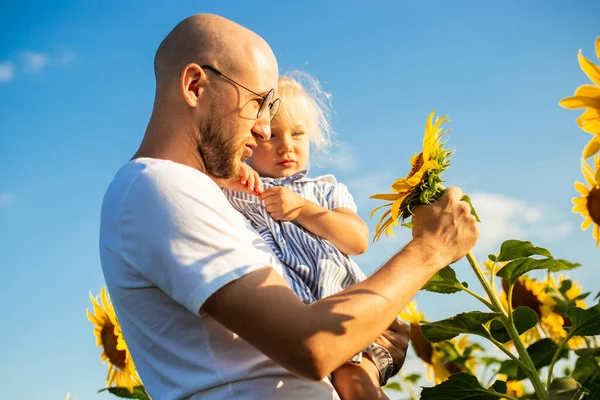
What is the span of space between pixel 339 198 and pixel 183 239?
1344 millimetres

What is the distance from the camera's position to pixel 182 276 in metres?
1.50

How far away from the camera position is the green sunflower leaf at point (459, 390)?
2129 mm

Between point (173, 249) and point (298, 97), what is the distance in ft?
5.55

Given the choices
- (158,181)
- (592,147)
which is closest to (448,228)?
(592,147)

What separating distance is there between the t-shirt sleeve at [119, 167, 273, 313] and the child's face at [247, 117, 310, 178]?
122 centimetres

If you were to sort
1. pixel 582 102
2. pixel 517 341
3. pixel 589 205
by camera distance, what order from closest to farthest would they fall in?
pixel 582 102, pixel 517 341, pixel 589 205

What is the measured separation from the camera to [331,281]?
225cm

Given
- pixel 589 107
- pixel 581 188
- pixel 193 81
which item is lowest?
pixel 589 107

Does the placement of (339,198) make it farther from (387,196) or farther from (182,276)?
(182,276)

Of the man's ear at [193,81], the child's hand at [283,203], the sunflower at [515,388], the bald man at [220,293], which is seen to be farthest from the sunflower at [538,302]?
the man's ear at [193,81]

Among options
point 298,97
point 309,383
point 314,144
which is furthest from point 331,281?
point 314,144

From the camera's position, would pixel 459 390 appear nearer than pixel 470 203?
No

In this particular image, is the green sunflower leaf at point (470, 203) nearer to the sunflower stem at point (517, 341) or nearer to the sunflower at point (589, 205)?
the sunflower stem at point (517, 341)

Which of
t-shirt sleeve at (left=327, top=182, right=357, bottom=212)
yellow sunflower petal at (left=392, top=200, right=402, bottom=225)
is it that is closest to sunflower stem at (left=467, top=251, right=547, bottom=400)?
yellow sunflower petal at (left=392, top=200, right=402, bottom=225)
